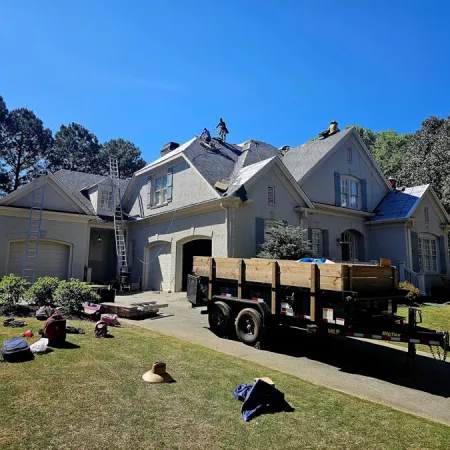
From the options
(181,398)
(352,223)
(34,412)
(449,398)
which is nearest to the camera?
(34,412)

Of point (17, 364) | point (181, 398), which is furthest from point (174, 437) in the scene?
point (17, 364)

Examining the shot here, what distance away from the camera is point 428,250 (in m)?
20.6

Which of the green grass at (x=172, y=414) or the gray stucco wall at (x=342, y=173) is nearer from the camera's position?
the green grass at (x=172, y=414)

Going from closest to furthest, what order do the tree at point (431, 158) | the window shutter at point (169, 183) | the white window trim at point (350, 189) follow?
the window shutter at point (169, 183) < the white window trim at point (350, 189) < the tree at point (431, 158)

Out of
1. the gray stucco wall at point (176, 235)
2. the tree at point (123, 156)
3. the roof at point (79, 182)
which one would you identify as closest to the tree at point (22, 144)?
the tree at point (123, 156)

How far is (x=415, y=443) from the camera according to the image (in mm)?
3637

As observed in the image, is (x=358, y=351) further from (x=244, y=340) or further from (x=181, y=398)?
(x=181, y=398)

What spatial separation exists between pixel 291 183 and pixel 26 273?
43.8ft

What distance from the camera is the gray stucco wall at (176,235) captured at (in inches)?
571

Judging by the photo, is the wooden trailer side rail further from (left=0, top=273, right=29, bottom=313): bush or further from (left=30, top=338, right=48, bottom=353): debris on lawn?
(left=0, top=273, right=29, bottom=313): bush

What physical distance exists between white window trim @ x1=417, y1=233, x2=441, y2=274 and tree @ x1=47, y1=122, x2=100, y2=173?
149 feet

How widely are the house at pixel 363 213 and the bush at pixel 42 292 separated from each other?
462 inches

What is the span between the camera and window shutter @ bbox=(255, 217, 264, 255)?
1461 cm

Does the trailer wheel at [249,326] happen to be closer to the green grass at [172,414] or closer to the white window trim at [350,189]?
the green grass at [172,414]
